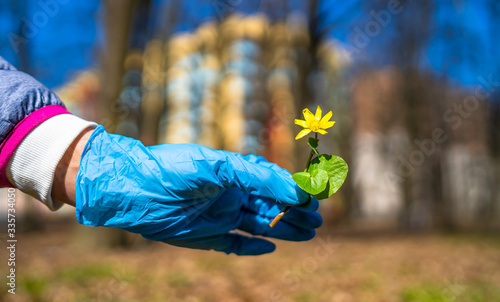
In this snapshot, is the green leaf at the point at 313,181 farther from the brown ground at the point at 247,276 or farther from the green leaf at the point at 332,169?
the brown ground at the point at 247,276

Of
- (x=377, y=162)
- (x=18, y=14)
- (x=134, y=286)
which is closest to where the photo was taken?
(x=134, y=286)

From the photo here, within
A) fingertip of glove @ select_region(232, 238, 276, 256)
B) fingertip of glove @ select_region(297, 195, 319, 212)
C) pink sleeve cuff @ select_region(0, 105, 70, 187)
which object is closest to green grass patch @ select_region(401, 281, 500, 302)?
fingertip of glove @ select_region(232, 238, 276, 256)

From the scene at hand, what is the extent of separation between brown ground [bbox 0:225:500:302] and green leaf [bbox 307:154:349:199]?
194cm

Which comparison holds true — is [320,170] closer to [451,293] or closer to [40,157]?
[40,157]

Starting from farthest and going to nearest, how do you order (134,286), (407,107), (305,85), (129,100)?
(407,107) → (305,85) → (129,100) → (134,286)

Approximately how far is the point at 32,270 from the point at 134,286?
1161 millimetres

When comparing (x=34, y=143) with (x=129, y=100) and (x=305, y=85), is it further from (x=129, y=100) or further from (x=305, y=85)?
(x=305, y=85)

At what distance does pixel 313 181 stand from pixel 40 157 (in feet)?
3.19

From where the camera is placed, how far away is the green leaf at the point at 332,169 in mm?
1421

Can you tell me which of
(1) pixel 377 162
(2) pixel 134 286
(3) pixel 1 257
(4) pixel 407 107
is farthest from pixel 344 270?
(1) pixel 377 162

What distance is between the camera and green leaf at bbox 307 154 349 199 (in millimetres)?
1421

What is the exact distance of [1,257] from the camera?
142 inches

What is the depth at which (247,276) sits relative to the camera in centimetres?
395

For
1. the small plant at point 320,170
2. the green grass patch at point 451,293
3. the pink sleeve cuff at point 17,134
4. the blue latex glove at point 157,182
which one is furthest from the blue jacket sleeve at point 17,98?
the green grass patch at point 451,293
